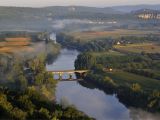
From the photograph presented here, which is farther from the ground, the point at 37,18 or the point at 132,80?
the point at 132,80

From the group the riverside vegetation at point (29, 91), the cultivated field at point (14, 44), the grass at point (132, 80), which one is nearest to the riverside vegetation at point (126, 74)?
the grass at point (132, 80)

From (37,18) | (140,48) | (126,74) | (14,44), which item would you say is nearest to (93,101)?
(126,74)

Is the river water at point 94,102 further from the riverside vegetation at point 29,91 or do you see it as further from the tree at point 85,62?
the tree at point 85,62

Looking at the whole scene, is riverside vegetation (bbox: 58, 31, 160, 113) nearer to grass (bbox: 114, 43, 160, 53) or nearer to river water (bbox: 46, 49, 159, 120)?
grass (bbox: 114, 43, 160, 53)

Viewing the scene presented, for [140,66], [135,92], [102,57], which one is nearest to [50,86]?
[135,92]

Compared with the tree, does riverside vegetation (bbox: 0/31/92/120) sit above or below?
above

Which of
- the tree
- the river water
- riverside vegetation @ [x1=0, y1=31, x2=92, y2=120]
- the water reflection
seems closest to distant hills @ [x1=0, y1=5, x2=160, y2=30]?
riverside vegetation @ [x1=0, y1=31, x2=92, y2=120]

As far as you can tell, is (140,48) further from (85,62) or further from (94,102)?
(94,102)
